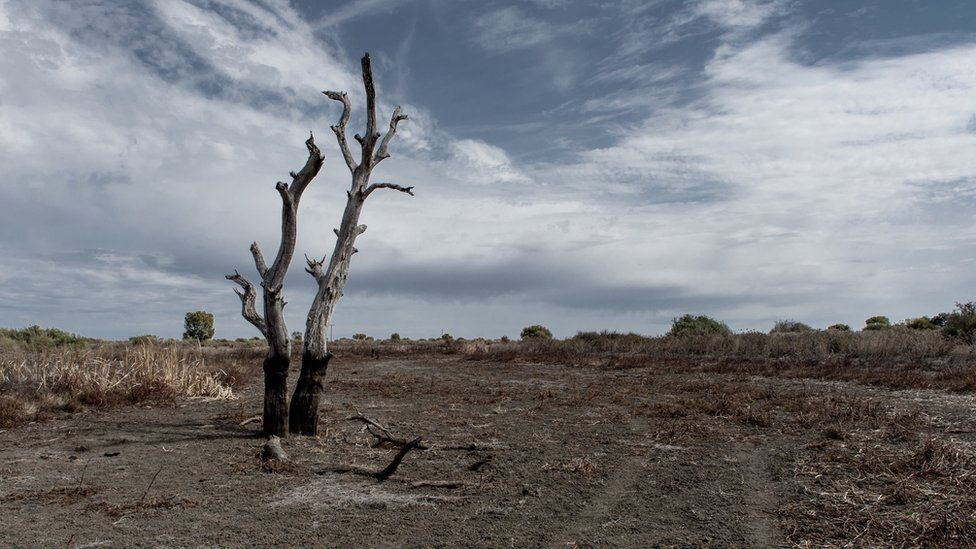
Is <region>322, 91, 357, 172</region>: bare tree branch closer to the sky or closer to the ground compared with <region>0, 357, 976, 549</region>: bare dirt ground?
closer to the sky

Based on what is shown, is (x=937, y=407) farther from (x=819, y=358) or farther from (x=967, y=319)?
(x=967, y=319)

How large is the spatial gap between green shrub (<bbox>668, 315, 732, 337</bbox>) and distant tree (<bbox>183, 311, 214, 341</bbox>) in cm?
3628

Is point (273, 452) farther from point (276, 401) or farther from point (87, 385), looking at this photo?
point (87, 385)

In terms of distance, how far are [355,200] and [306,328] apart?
6.71 ft

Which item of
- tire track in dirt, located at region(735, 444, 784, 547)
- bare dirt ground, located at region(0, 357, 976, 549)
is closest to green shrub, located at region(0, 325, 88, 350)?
bare dirt ground, located at region(0, 357, 976, 549)

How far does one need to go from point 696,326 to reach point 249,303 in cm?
2920

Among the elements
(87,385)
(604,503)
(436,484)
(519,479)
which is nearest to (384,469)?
(436,484)

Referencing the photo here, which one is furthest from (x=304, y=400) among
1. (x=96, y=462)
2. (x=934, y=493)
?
(x=934, y=493)

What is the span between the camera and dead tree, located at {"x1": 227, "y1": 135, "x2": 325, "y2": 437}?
935 cm

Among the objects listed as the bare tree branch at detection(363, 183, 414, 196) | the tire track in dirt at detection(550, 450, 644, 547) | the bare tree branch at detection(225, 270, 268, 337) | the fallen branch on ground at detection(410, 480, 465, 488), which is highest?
the bare tree branch at detection(363, 183, 414, 196)

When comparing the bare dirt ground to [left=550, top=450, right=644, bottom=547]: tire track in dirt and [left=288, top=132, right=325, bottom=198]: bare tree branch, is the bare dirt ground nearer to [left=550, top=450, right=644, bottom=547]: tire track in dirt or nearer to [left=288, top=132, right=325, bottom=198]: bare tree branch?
[left=550, top=450, right=644, bottom=547]: tire track in dirt

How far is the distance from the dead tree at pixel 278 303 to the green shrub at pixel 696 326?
89.1ft

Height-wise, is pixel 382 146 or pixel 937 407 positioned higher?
pixel 382 146

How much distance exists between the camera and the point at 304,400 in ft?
31.4
